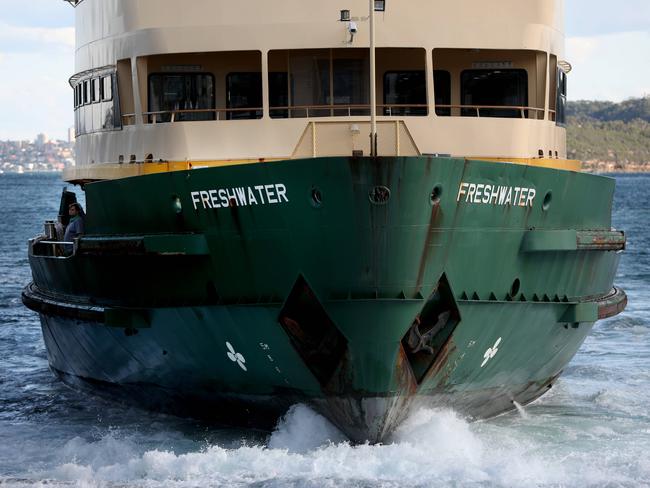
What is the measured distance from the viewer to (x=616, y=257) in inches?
620

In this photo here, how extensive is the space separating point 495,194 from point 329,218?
1.64m

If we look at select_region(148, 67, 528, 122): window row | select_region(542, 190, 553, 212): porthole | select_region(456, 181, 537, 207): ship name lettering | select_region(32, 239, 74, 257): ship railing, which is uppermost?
select_region(148, 67, 528, 122): window row

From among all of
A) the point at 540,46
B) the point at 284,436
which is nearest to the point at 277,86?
the point at 540,46

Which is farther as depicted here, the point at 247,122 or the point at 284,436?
the point at 247,122

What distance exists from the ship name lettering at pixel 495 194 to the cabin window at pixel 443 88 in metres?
2.93

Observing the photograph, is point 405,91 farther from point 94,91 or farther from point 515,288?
point 94,91

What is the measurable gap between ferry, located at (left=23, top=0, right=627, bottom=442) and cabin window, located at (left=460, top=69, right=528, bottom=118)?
0.02 meters

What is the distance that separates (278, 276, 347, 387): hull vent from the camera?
A: 39.4 ft

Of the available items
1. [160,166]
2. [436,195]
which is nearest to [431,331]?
[436,195]

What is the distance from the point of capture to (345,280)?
11.7 metres

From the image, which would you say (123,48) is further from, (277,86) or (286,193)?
(286,193)

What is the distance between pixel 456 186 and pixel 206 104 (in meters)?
4.20

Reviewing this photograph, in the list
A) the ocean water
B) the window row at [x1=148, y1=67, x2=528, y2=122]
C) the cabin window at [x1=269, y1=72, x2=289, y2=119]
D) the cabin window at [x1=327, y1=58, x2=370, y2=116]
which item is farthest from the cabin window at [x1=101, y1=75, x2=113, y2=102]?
the ocean water

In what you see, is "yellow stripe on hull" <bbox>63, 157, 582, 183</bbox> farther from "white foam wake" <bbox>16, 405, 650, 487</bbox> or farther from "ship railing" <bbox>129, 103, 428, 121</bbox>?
"white foam wake" <bbox>16, 405, 650, 487</bbox>
